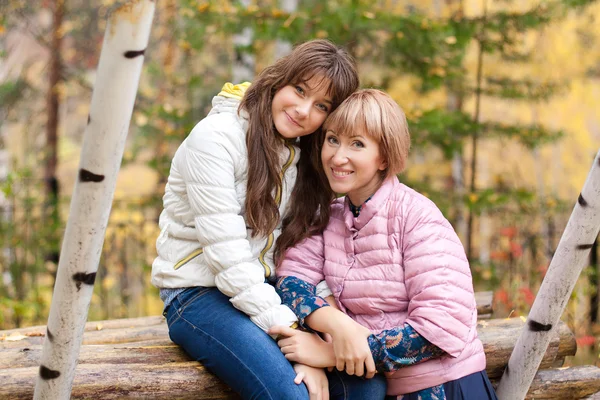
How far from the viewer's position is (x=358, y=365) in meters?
2.16

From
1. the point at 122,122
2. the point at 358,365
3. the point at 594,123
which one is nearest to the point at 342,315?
the point at 358,365

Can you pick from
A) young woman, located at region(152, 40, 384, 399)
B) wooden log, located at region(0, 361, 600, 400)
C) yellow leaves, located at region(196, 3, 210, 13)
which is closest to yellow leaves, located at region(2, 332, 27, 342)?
wooden log, located at region(0, 361, 600, 400)

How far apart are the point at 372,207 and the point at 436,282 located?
41 cm

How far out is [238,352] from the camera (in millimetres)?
2166

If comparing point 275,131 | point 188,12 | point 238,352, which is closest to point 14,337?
point 238,352

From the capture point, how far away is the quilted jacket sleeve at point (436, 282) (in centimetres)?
212

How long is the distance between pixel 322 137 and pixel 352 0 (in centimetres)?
254

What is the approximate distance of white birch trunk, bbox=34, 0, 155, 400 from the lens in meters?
1.50

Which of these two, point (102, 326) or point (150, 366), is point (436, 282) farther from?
point (102, 326)

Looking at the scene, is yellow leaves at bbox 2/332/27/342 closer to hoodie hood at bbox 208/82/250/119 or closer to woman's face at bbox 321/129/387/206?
hoodie hood at bbox 208/82/250/119

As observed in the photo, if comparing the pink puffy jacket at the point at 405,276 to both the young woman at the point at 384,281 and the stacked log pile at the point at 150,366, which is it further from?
the stacked log pile at the point at 150,366

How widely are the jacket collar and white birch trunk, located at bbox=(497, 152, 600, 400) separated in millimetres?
713

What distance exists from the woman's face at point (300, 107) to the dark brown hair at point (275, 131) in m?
0.02

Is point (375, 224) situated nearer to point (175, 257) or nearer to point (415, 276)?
point (415, 276)
